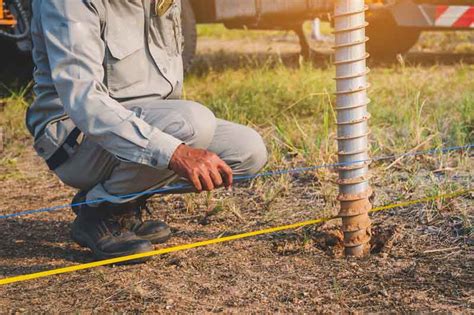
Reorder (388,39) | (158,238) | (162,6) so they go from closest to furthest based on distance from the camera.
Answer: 1. (162,6)
2. (158,238)
3. (388,39)

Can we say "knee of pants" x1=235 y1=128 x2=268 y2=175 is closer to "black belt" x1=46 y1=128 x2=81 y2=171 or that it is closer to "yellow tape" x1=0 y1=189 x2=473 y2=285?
"yellow tape" x1=0 y1=189 x2=473 y2=285

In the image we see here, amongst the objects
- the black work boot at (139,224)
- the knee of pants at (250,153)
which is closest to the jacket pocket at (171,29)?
the knee of pants at (250,153)

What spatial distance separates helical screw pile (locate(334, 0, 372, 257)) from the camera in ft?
9.27

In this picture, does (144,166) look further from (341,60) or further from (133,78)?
(341,60)

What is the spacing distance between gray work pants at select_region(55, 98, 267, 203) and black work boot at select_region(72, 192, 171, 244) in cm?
17

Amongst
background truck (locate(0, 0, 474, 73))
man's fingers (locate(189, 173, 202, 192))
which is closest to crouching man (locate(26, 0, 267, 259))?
man's fingers (locate(189, 173, 202, 192))

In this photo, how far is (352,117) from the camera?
288cm

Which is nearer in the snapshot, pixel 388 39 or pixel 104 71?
pixel 104 71

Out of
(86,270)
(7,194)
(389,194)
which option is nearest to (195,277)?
(86,270)

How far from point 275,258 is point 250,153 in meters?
0.39

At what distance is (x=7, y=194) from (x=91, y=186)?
47.0 inches

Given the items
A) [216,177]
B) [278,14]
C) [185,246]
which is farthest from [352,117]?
[278,14]

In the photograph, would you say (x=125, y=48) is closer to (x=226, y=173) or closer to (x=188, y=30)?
(x=226, y=173)

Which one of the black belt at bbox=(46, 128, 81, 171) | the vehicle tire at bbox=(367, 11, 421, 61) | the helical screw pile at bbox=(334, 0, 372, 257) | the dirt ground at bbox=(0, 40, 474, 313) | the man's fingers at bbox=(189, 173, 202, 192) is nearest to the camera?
the man's fingers at bbox=(189, 173, 202, 192)
